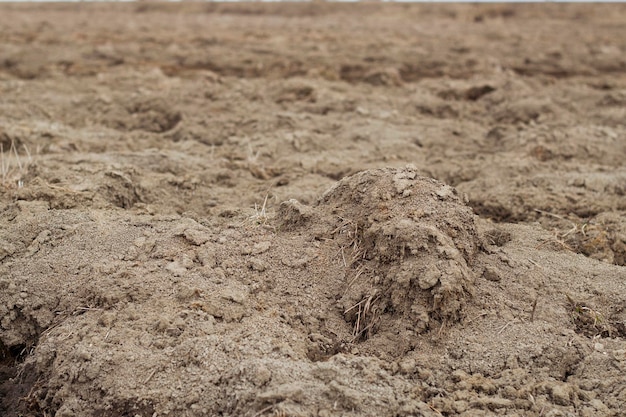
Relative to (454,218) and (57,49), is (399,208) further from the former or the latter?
(57,49)

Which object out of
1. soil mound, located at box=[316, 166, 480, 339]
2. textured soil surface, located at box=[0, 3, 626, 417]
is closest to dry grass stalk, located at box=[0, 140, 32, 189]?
textured soil surface, located at box=[0, 3, 626, 417]

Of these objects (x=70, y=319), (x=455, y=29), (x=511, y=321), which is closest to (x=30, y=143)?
(x=70, y=319)

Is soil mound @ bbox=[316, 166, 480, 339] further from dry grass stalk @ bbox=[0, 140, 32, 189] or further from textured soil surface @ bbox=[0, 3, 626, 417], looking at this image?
dry grass stalk @ bbox=[0, 140, 32, 189]

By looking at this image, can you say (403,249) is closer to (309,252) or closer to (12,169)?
(309,252)

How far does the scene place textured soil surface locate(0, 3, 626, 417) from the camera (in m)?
2.28

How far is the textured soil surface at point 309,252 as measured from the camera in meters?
2.28

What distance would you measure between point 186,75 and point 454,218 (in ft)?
15.5

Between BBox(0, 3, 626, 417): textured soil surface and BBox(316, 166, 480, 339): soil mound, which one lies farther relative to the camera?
BBox(316, 166, 480, 339): soil mound

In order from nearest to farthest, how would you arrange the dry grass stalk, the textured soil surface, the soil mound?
the textured soil surface < the soil mound < the dry grass stalk

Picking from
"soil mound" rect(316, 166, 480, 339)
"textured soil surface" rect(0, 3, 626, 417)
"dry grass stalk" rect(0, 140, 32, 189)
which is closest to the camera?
"textured soil surface" rect(0, 3, 626, 417)

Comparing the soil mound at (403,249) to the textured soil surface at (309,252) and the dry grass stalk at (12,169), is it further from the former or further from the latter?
the dry grass stalk at (12,169)

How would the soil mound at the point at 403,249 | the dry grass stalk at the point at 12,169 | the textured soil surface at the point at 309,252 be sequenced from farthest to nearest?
the dry grass stalk at the point at 12,169, the soil mound at the point at 403,249, the textured soil surface at the point at 309,252

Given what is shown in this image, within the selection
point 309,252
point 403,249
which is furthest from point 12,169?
point 403,249

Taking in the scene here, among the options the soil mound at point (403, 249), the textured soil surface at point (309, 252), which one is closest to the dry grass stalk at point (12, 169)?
the textured soil surface at point (309, 252)
